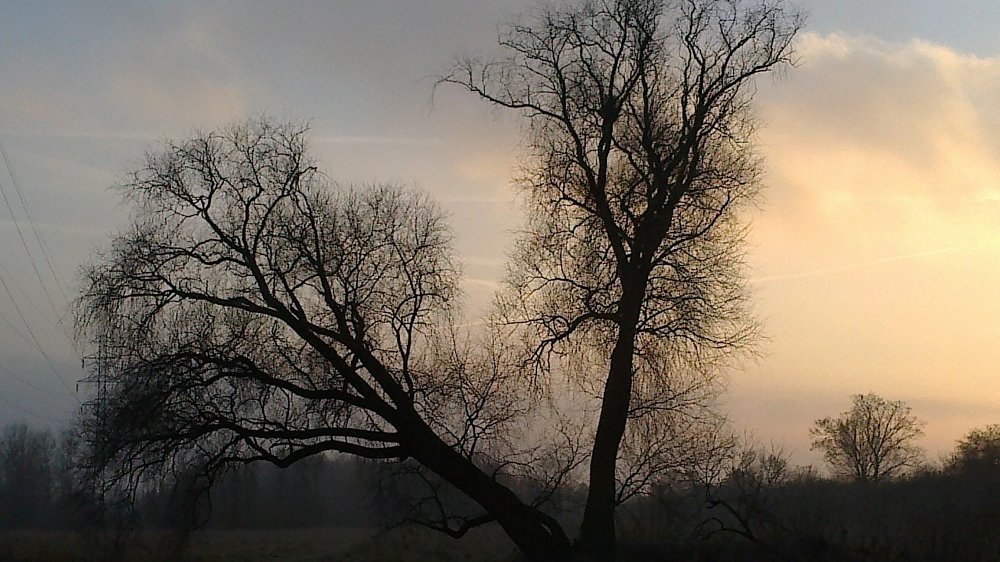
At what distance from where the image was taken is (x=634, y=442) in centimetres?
1856

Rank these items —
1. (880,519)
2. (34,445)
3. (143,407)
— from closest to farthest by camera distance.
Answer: (143,407) < (880,519) < (34,445)

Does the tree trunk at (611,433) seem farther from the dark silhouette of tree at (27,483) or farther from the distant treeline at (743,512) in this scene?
the dark silhouette of tree at (27,483)

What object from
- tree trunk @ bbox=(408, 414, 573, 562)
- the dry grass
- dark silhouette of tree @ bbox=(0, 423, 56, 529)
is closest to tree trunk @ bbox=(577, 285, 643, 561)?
tree trunk @ bbox=(408, 414, 573, 562)

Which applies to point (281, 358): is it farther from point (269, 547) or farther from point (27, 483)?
point (27, 483)

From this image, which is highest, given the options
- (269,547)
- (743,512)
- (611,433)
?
(611,433)

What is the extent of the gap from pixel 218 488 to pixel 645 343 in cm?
919

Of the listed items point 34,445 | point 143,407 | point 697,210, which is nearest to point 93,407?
point 143,407

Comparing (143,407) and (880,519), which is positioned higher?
(143,407)

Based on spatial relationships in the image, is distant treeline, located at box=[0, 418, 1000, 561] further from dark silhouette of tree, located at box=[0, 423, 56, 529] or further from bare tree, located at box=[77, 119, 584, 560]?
dark silhouette of tree, located at box=[0, 423, 56, 529]

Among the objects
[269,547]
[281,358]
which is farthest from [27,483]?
[281,358]

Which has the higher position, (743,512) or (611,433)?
(611,433)

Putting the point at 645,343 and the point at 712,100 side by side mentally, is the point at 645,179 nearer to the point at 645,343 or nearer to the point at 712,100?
the point at 712,100

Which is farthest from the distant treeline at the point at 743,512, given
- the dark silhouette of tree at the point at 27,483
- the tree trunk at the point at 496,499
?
the dark silhouette of tree at the point at 27,483

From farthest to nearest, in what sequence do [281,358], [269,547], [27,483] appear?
[27,483] < [269,547] < [281,358]
